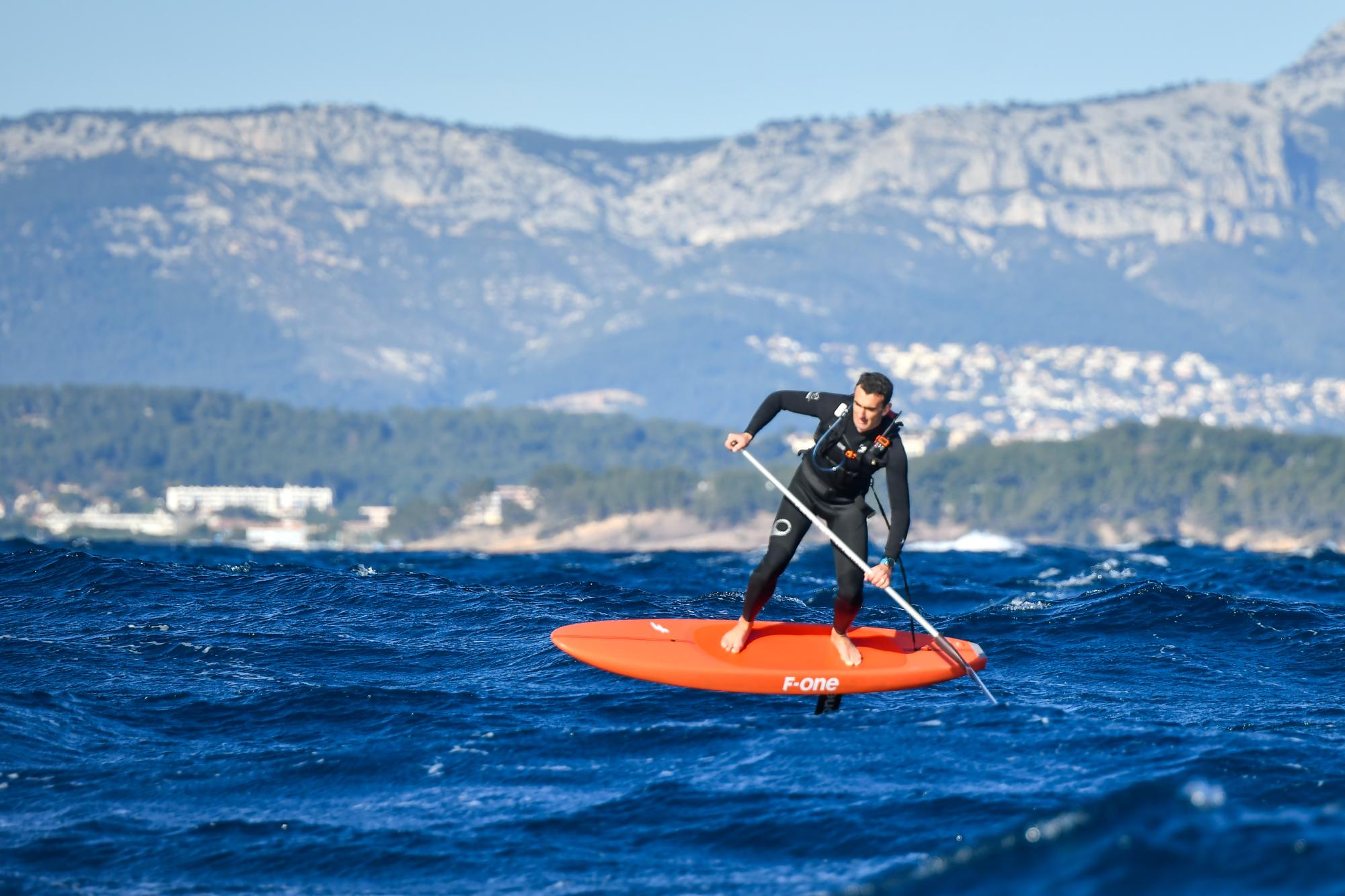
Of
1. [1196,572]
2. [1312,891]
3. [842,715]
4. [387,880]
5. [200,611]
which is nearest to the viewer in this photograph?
[1312,891]

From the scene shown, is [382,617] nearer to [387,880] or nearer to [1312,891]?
[387,880]

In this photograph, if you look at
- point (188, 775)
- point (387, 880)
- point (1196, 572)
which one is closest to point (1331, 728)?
point (387, 880)

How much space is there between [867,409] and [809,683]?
104 inches

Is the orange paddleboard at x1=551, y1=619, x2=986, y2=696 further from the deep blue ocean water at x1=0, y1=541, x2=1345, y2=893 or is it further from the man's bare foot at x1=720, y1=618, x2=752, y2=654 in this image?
the deep blue ocean water at x1=0, y1=541, x2=1345, y2=893

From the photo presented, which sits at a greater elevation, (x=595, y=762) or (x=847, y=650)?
(x=847, y=650)

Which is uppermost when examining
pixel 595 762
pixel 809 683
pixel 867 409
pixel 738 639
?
pixel 867 409

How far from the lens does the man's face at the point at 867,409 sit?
16672mm

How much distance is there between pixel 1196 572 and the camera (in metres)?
43.6

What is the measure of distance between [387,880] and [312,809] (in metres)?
1.68

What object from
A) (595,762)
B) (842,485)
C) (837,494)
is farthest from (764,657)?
(595,762)

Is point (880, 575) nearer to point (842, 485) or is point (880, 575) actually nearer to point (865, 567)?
point (865, 567)

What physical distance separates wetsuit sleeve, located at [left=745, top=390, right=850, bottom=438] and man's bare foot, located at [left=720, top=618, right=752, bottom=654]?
1938 mm

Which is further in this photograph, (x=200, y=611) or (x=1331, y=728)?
(x=200, y=611)

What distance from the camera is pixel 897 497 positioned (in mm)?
16906
